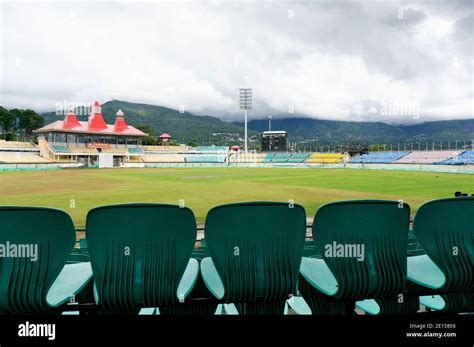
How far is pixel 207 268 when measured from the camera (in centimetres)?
153

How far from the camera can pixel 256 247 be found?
1.17m

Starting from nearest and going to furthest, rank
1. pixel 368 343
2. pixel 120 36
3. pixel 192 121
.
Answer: pixel 368 343 → pixel 120 36 → pixel 192 121

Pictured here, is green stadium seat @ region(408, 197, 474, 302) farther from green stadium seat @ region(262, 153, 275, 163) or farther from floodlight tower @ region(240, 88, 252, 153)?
green stadium seat @ region(262, 153, 275, 163)

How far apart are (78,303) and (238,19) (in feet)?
10.2

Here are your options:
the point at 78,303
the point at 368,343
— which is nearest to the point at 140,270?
the point at 78,303

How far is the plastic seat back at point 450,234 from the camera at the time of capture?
1227mm

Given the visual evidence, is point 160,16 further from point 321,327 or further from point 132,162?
point 132,162

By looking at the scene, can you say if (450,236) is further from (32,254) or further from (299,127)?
(299,127)

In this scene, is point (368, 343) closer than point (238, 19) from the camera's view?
Yes

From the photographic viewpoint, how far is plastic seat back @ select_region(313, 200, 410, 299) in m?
1.17

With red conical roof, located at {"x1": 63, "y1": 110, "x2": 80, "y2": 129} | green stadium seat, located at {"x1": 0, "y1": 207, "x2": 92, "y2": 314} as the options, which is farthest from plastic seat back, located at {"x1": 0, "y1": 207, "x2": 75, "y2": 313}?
red conical roof, located at {"x1": 63, "y1": 110, "x2": 80, "y2": 129}

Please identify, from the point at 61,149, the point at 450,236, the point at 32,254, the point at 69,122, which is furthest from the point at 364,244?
the point at 69,122

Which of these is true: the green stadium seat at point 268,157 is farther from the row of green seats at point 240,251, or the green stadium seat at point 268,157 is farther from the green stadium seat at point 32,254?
the green stadium seat at point 32,254

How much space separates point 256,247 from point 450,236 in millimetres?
761
